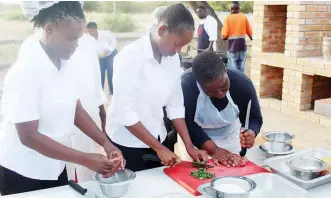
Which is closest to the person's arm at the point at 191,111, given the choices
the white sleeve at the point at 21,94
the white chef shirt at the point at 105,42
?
the white sleeve at the point at 21,94

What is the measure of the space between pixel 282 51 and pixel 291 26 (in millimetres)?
682

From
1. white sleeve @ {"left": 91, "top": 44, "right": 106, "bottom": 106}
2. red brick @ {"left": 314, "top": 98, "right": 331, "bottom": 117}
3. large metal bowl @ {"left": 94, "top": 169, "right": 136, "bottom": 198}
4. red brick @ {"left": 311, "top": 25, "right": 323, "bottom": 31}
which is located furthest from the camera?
red brick @ {"left": 311, "top": 25, "right": 323, "bottom": 31}

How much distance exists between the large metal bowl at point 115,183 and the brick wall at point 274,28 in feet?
13.6

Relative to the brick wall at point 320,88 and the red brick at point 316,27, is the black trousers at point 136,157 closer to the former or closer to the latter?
the red brick at point 316,27

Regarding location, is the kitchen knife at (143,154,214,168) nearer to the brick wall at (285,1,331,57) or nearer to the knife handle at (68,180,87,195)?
the knife handle at (68,180,87,195)

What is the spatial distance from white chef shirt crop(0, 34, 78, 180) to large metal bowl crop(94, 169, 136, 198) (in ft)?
0.76

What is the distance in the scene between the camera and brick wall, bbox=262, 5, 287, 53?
17.3 ft

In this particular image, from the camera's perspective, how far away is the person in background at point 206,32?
7.21 metres

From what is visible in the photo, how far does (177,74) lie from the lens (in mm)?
1941

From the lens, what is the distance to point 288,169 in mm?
1757

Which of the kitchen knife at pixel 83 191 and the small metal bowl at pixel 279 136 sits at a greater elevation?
the small metal bowl at pixel 279 136

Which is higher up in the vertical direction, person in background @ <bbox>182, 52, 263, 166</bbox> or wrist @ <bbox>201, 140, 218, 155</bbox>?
person in background @ <bbox>182, 52, 263, 166</bbox>

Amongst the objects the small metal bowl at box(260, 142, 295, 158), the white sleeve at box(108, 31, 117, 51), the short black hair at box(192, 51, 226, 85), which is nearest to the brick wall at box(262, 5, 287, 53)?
the white sleeve at box(108, 31, 117, 51)

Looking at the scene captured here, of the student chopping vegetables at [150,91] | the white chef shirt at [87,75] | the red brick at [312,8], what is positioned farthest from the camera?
the red brick at [312,8]
